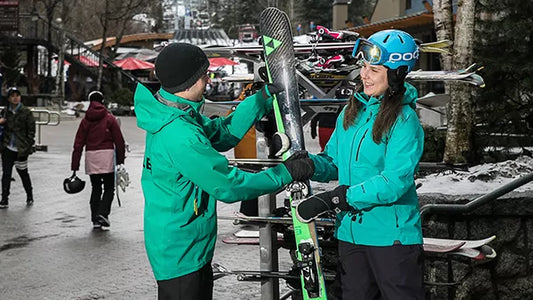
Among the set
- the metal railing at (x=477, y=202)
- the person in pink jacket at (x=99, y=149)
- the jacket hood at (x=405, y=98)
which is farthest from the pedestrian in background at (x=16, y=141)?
the jacket hood at (x=405, y=98)

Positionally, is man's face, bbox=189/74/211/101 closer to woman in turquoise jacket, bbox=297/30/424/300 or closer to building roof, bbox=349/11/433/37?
woman in turquoise jacket, bbox=297/30/424/300

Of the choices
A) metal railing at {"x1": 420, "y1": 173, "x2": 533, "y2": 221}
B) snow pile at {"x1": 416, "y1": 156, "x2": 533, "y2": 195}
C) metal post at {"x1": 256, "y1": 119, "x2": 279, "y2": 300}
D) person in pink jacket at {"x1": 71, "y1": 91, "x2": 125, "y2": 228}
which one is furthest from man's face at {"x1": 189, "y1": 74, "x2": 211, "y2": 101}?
person in pink jacket at {"x1": 71, "y1": 91, "x2": 125, "y2": 228}

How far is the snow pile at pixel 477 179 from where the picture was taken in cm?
615

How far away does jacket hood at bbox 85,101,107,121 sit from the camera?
10438mm

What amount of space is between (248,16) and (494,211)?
227 feet

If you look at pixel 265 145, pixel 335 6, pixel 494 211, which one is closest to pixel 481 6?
pixel 494 211

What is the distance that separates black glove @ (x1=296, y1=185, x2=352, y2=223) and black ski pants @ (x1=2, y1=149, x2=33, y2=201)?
29.8ft

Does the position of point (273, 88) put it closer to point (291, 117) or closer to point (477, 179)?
point (291, 117)

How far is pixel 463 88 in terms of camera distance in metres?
8.13

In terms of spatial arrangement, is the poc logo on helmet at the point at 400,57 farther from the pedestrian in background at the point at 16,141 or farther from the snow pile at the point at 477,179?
the pedestrian in background at the point at 16,141

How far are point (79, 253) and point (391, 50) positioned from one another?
18.6ft

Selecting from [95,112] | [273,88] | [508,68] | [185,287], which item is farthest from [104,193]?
[185,287]

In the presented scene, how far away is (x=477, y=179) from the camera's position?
21.3 ft

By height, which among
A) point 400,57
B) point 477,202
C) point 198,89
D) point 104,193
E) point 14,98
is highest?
point 400,57
